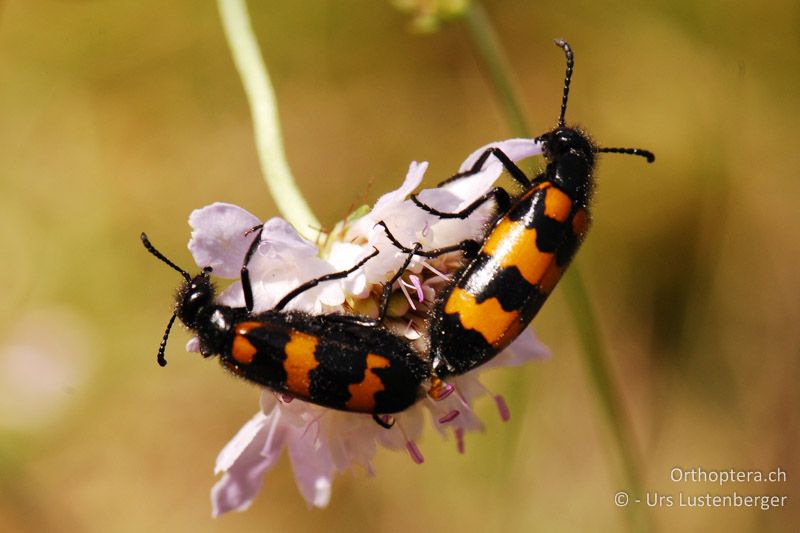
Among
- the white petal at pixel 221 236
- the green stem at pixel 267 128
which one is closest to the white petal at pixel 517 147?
the green stem at pixel 267 128

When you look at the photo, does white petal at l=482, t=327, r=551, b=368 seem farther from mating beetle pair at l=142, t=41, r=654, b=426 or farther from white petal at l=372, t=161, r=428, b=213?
white petal at l=372, t=161, r=428, b=213

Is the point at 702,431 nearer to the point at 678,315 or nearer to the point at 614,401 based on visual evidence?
the point at 678,315

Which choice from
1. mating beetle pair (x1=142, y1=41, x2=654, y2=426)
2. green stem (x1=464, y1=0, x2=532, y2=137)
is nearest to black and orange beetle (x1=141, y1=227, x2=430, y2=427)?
mating beetle pair (x1=142, y1=41, x2=654, y2=426)

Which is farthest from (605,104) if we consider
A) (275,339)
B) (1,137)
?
(1,137)

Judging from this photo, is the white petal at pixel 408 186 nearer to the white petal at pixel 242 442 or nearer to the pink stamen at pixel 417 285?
the pink stamen at pixel 417 285

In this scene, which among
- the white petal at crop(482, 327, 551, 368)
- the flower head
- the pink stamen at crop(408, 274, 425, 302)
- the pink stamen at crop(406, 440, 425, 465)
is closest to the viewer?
the flower head
